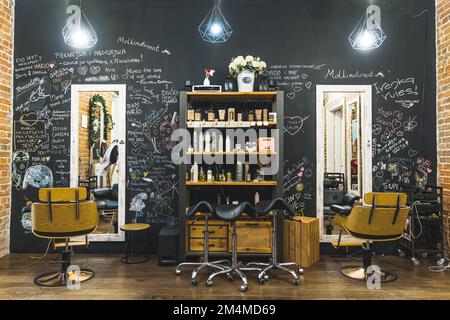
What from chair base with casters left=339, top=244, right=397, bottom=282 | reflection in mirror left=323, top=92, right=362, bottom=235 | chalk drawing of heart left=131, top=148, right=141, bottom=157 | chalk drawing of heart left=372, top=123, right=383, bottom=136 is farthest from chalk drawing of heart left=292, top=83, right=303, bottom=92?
chalk drawing of heart left=131, top=148, right=141, bottom=157

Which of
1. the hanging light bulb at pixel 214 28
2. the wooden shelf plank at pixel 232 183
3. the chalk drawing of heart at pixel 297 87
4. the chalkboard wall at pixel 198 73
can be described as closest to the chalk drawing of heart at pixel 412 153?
the chalkboard wall at pixel 198 73

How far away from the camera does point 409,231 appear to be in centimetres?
402

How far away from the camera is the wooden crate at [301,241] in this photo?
3.74m

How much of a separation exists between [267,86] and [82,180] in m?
2.89

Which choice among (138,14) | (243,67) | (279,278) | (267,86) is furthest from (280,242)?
(138,14)

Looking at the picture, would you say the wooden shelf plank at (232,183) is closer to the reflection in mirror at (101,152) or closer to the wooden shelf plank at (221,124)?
the wooden shelf plank at (221,124)

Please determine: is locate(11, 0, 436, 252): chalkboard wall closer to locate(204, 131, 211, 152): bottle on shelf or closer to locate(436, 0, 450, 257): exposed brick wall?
locate(436, 0, 450, 257): exposed brick wall

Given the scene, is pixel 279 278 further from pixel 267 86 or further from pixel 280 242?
pixel 267 86

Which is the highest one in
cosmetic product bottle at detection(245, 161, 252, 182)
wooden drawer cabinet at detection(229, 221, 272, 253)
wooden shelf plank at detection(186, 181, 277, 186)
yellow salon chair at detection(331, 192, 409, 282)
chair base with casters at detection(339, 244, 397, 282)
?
cosmetic product bottle at detection(245, 161, 252, 182)

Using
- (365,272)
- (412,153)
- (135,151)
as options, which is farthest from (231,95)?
(412,153)

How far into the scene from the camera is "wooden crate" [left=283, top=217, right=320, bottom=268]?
374cm

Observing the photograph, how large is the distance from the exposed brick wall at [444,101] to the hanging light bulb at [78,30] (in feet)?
15.8

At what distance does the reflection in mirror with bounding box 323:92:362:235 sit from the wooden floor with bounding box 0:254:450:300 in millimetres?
1072

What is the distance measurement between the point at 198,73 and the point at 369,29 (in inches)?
97.4
